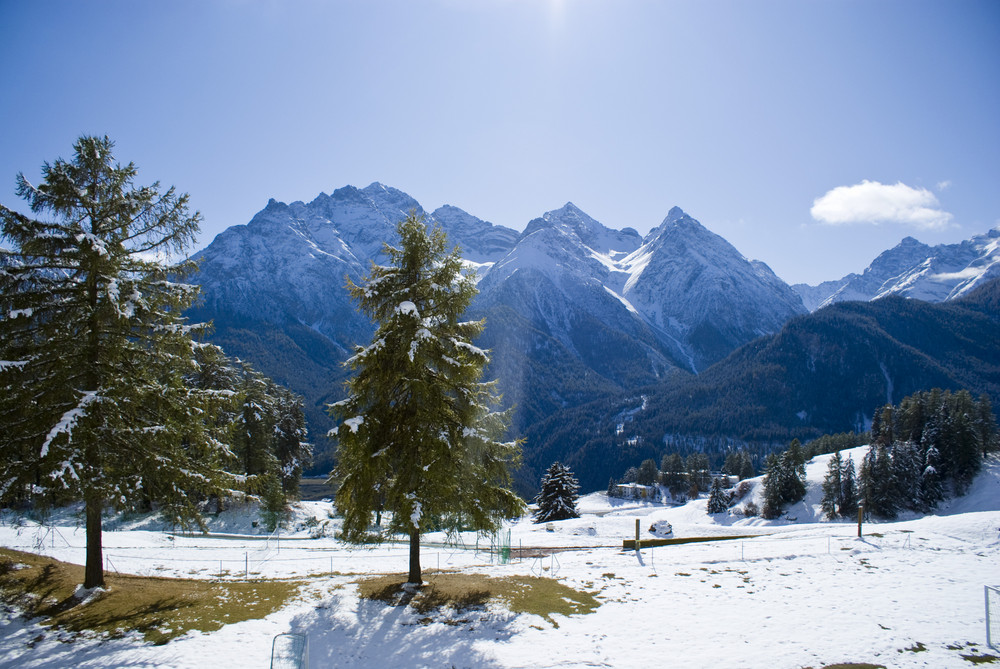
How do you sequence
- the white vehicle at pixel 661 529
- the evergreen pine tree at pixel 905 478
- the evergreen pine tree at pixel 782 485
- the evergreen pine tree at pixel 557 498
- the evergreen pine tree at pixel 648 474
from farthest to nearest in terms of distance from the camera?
1. the evergreen pine tree at pixel 648 474
2. the evergreen pine tree at pixel 782 485
3. the evergreen pine tree at pixel 905 478
4. the evergreen pine tree at pixel 557 498
5. the white vehicle at pixel 661 529

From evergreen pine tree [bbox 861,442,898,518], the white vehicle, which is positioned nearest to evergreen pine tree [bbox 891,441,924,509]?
evergreen pine tree [bbox 861,442,898,518]

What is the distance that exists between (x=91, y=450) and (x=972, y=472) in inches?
3823

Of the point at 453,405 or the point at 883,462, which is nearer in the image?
the point at 453,405

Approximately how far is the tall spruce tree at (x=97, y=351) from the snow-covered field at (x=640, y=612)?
13.0 feet

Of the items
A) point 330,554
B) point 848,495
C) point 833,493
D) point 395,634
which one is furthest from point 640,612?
point 848,495

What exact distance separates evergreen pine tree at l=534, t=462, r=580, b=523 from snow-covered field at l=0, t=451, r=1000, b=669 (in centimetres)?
3083

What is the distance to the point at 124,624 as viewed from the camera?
12867 millimetres

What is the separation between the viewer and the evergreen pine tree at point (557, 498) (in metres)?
59.7

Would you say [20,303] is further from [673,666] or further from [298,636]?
[673,666]

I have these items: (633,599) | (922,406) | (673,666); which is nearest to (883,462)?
(922,406)

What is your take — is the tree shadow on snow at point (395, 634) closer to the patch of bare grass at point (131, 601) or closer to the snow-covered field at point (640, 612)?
the snow-covered field at point (640, 612)

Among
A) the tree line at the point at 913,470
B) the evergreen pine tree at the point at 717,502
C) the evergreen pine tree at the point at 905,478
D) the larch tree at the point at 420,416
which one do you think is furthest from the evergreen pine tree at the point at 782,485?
the larch tree at the point at 420,416

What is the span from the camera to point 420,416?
16.4 meters

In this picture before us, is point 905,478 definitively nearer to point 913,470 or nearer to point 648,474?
A: point 913,470
